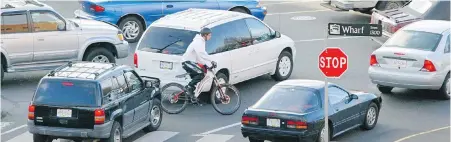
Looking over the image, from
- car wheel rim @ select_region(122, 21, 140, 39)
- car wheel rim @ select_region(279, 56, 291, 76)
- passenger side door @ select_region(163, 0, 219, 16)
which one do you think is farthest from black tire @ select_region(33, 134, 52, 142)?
passenger side door @ select_region(163, 0, 219, 16)

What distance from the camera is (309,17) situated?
1230 inches

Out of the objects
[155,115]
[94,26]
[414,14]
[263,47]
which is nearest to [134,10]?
[94,26]

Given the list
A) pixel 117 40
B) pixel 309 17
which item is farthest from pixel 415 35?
pixel 309 17

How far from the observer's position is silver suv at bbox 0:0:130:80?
22.0 meters

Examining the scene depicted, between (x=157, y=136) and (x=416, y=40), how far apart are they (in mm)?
6123

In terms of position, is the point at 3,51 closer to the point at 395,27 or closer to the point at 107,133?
the point at 107,133

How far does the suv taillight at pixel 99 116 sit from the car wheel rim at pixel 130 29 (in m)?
10.9

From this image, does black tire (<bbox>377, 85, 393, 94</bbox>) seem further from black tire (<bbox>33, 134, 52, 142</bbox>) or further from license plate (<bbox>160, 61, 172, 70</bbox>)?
black tire (<bbox>33, 134, 52, 142</bbox>)

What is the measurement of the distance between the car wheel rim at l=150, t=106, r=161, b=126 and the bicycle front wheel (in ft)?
4.81

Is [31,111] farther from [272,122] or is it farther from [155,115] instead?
[272,122]

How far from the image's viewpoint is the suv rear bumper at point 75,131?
1641 cm

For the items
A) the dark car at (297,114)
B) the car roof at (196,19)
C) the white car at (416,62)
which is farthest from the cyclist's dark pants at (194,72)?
the white car at (416,62)

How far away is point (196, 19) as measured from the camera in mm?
21281

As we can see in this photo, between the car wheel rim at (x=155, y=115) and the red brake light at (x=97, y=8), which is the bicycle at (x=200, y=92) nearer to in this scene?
the car wheel rim at (x=155, y=115)
